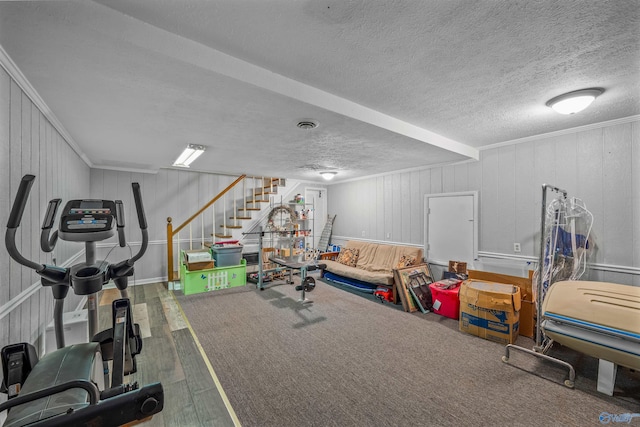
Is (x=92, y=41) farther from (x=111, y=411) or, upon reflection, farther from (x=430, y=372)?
(x=430, y=372)

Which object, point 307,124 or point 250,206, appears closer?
point 307,124

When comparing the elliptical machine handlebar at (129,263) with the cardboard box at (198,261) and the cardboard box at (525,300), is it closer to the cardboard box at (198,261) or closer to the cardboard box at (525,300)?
the cardboard box at (198,261)

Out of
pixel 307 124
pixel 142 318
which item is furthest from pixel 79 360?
pixel 142 318

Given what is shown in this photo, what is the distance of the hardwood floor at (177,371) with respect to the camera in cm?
193

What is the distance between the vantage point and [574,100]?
2.33 metres

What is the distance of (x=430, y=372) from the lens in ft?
7.93

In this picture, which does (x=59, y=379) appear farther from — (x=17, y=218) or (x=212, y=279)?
(x=212, y=279)

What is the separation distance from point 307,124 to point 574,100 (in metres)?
2.39

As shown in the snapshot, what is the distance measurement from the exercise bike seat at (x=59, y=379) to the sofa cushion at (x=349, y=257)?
15.4 feet

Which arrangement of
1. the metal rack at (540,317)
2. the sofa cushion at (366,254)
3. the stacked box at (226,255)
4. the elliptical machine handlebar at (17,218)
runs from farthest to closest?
the sofa cushion at (366,254)
the stacked box at (226,255)
the metal rack at (540,317)
the elliptical machine handlebar at (17,218)

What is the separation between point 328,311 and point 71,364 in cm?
300

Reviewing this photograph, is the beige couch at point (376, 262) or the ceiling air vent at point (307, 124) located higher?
the ceiling air vent at point (307, 124)

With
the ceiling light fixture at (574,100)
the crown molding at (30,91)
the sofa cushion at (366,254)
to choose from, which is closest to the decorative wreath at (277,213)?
the sofa cushion at (366,254)

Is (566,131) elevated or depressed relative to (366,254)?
elevated
